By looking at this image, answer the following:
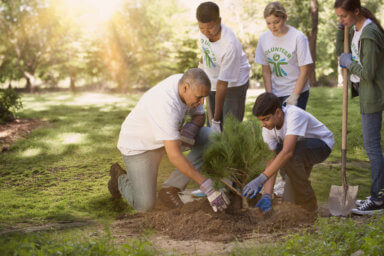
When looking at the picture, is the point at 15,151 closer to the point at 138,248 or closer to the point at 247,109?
the point at 138,248

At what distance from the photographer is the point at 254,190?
10.9 ft

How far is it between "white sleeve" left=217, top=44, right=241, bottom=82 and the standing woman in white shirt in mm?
330

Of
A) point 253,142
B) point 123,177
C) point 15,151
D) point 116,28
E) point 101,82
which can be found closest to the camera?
point 253,142

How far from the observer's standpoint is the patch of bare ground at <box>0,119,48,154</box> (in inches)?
290

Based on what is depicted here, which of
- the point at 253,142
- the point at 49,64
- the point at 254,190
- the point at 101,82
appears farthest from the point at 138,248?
the point at 101,82

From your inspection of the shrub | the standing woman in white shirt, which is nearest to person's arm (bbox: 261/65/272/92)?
the standing woman in white shirt

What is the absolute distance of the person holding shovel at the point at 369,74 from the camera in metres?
3.52

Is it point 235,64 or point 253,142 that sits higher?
point 235,64

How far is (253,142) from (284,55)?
1.26m

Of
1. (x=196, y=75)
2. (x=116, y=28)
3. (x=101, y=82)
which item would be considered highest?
(x=116, y=28)

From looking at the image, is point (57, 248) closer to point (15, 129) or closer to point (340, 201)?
point (340, 201)

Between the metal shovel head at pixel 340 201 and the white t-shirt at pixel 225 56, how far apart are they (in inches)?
60.2

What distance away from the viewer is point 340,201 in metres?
3.81

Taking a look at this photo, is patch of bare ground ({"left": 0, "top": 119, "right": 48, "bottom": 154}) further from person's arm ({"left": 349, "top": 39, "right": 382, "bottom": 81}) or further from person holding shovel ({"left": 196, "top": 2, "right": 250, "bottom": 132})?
person's arm ({"left": 349, "top": 39, "right": 382, "bottom": 81})
